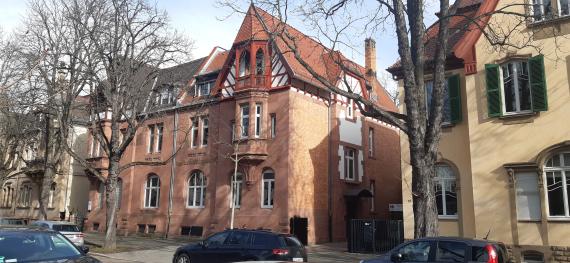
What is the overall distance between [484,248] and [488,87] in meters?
9.57

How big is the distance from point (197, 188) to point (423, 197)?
19.6 meters

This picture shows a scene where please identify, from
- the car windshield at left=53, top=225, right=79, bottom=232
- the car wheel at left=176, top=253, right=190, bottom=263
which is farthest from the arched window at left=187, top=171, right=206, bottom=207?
the car wheel at left=176, top=253, right=190, bottom=263

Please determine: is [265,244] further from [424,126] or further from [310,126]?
[310,126]

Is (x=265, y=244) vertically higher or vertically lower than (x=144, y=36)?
lower

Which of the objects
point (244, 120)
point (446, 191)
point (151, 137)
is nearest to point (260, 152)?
point (244, 120)

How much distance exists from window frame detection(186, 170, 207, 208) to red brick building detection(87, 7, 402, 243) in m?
0.07

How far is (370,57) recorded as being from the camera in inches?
1367

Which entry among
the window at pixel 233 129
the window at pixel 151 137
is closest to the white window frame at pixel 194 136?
the window at pixel 233 129

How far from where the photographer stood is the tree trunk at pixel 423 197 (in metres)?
12.0

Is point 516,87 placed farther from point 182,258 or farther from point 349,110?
point 349,110

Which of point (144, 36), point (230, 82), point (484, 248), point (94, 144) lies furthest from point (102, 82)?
point (484, 248)

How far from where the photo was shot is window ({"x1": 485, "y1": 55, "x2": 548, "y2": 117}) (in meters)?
16.6

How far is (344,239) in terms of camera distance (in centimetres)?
2759

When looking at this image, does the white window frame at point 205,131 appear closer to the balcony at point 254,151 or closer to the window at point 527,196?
the balcony at point 254,151
